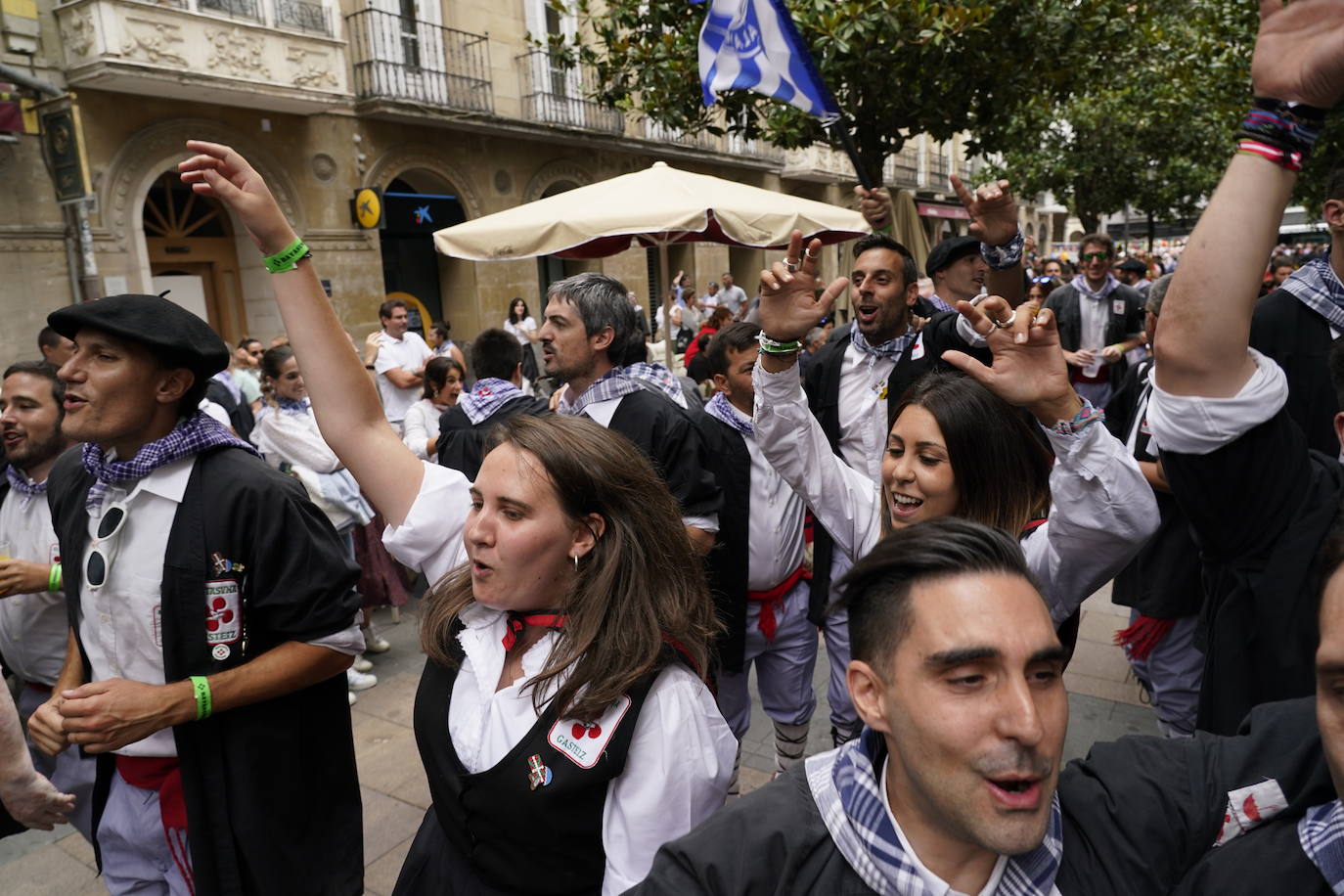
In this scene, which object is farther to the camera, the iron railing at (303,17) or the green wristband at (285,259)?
the iron railing at (303,17)

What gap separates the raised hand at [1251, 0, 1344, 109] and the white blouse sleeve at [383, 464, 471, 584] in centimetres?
184

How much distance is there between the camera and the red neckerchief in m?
1.86

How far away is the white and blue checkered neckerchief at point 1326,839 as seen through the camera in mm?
1156

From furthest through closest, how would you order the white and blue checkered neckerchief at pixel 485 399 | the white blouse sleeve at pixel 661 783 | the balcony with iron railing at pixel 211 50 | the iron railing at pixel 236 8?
the iron railing at pixel 236 8, the balcony with iron railing at pixel 211 50, the white and blue checkered neckerchief at pixel 485 399, the white blouse sleeve at pixel 661 783

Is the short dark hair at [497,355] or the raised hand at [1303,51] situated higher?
the raised hand at [1303,51]

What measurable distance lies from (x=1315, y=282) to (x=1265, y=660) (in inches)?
58.3

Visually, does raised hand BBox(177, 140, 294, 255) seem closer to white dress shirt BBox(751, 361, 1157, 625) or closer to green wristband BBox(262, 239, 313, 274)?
green wristband BBox(262, 239, 313, 274)

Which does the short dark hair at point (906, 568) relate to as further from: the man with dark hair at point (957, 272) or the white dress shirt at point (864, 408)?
the man with dark hair at point (957, 272)

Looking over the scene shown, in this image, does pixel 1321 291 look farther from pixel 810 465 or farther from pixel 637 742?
pixel 637 742

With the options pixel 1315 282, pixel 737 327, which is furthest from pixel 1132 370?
pixel 737 327

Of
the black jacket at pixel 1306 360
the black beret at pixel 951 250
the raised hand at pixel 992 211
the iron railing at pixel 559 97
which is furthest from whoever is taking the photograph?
the iron railing at pixel 559 97

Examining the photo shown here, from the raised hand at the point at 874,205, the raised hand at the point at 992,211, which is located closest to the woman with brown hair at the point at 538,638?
the raised hand at the point at 992,211

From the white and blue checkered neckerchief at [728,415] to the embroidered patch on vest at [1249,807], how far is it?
2.29 meters

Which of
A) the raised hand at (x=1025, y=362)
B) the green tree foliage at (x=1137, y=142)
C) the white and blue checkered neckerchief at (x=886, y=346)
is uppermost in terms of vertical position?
the green tree foliage at (x=1137, y=142)
